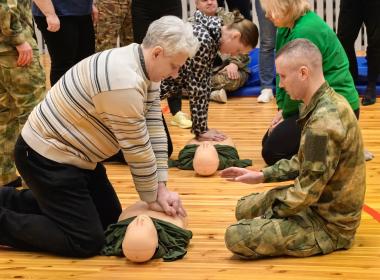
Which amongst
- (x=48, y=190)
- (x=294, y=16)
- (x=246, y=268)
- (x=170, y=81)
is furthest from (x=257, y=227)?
(x=170, y=81)

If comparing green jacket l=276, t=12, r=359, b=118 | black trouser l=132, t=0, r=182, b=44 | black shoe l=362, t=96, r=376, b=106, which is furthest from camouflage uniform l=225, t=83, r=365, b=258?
black shoe l=362, t=96, r=376, b=106

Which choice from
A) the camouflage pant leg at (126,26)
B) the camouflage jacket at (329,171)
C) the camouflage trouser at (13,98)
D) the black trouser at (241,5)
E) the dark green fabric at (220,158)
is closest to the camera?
the camouflage jacket at (329,171)

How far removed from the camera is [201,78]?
423cm

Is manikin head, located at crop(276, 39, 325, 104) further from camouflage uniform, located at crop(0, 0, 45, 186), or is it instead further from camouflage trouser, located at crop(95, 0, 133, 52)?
camouflage trouser, located at crop(95, 0, 133, 52)

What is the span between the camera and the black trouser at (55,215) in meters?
2.81

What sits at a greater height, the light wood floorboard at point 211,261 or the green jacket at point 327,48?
the green jacket at point 327,48

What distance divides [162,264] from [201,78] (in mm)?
1658

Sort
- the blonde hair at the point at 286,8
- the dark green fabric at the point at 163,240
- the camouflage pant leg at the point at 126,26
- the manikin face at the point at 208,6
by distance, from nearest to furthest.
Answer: the dark green fabric at the point at 163,240 < the blonde hair at the point at 286,8 < the manikin face at the point at 208,6 < the camouflage pant leg at the point at 126,26

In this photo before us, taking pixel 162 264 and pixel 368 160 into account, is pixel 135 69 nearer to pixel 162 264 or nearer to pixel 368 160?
pixel 162 264

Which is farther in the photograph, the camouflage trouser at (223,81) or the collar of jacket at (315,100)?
the camouflage trouser at (223,81)

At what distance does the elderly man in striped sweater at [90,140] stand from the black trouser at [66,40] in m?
1.46

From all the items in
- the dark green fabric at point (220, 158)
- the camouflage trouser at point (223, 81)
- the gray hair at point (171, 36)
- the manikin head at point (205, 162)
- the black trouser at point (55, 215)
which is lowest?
the camouflage trouser at point (223, 81)

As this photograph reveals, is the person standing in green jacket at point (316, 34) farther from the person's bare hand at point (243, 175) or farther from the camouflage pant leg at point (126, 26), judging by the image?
the camouflage pant leg at point (126, 26)

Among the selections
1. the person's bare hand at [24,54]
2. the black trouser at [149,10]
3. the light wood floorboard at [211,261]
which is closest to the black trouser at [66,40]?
the black trouser at [149,10]
